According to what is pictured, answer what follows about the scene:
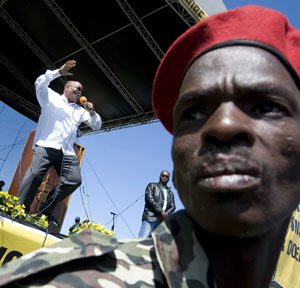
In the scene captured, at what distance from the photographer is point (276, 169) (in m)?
0.68

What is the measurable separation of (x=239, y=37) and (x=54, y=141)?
2819 mm

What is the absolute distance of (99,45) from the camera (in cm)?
679

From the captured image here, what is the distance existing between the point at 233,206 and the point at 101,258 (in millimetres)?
249

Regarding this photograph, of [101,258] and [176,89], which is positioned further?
[176,89]

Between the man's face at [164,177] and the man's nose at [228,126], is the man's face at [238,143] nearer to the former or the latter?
the man's nose at [228,126]

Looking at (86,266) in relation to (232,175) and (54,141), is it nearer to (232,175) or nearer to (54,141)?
(232,175)

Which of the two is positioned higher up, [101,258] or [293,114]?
[293,114]

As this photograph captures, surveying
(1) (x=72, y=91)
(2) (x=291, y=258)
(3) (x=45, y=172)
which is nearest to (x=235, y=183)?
(2) (x=291, y=258)

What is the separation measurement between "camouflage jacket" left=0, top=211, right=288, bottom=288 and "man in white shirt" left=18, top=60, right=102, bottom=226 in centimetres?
272

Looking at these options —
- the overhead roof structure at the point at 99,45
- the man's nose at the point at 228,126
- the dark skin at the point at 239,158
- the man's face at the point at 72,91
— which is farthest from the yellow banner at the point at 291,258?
the overhead roof structure at the point at 99,45

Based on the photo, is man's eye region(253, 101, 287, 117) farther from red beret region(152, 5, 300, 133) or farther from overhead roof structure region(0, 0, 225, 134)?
overhead roof structure region(0, 0, 225, 134)

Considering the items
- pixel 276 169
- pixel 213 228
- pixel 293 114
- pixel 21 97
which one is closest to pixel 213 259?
pixel 213 228

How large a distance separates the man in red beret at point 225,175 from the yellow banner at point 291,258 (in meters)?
1.95

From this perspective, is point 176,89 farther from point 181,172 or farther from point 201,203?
point 201,203
